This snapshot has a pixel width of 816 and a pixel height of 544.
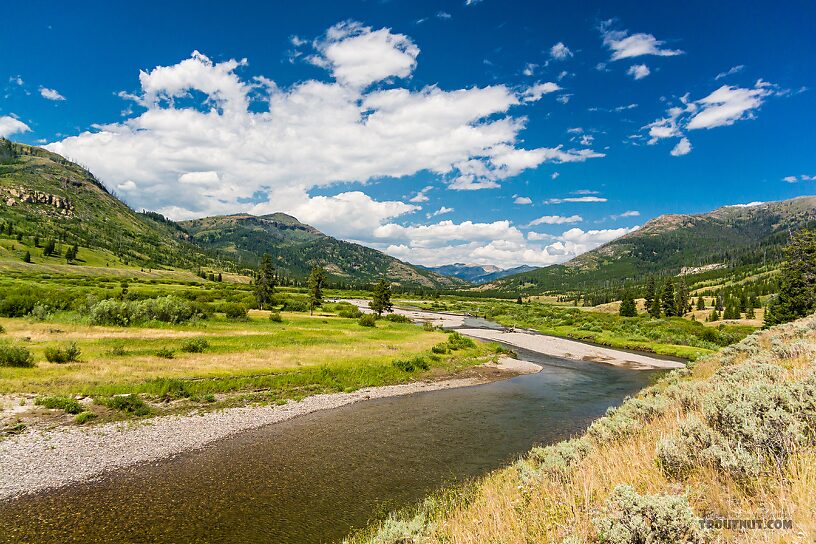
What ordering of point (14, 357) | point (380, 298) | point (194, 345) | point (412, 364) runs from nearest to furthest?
point (14, 357)
point (194, 345)
point (412, 364)
point (380, 298)

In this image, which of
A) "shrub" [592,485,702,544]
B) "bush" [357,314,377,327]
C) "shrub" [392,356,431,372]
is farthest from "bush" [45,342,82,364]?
"bush" [357,314,377,327]

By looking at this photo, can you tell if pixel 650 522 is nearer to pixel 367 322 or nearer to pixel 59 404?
pixel 59 404

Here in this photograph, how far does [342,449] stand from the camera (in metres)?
22.8

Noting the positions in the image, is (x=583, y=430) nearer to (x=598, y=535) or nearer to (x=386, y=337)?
(x=598, y=535)

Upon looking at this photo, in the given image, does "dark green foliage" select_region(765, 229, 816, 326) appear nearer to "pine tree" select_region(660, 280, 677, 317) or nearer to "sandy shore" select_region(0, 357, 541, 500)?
"pine tree" select_region(660, 280, 677, 317)

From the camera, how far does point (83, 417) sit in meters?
23.2

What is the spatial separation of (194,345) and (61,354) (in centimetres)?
1167

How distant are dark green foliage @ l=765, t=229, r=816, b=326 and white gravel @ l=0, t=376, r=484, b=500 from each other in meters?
82.4

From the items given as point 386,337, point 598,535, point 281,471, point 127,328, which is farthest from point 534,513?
point 127,328

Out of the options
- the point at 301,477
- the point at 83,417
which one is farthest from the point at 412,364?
the point at 83,417

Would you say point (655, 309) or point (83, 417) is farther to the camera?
point (655, 309)

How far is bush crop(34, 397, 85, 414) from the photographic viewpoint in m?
23.9

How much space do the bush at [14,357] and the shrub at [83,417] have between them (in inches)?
496

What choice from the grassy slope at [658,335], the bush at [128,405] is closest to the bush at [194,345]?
the bush at [128,405]
